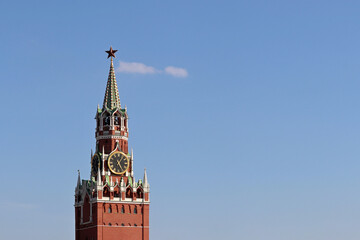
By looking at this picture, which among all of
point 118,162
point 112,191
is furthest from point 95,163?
point 112,191

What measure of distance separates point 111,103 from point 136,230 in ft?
94.8

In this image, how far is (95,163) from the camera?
195 m

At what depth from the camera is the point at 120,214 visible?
191m

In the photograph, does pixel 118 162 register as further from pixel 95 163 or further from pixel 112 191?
pixel 112 191

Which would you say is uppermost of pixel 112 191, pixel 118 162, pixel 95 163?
pixel 95 163

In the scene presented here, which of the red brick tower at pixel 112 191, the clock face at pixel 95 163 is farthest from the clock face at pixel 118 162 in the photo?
the clock face at pixel 95 163

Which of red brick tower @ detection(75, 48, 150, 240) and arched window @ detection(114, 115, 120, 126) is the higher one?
arched window @ detection(114, 115, 120, 126)

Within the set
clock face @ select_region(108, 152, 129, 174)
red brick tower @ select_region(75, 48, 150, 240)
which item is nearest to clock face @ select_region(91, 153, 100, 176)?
red brick tower @ select_region(75, 48, 150, 240)

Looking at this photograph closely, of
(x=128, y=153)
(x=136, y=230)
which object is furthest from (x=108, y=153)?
(x=136, y=230)

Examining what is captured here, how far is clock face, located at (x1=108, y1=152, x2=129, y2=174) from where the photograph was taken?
193 meters

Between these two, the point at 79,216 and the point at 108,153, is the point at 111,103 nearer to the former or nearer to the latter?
the point at 108,153

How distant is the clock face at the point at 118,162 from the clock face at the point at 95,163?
2.81 meters

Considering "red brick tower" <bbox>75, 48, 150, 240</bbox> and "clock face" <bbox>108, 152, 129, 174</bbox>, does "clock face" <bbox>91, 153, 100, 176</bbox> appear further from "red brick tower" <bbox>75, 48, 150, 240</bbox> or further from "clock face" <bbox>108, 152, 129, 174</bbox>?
"clock face" <bbox>108, 152, 129, 174</bbox>

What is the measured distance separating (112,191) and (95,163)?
8052mm
